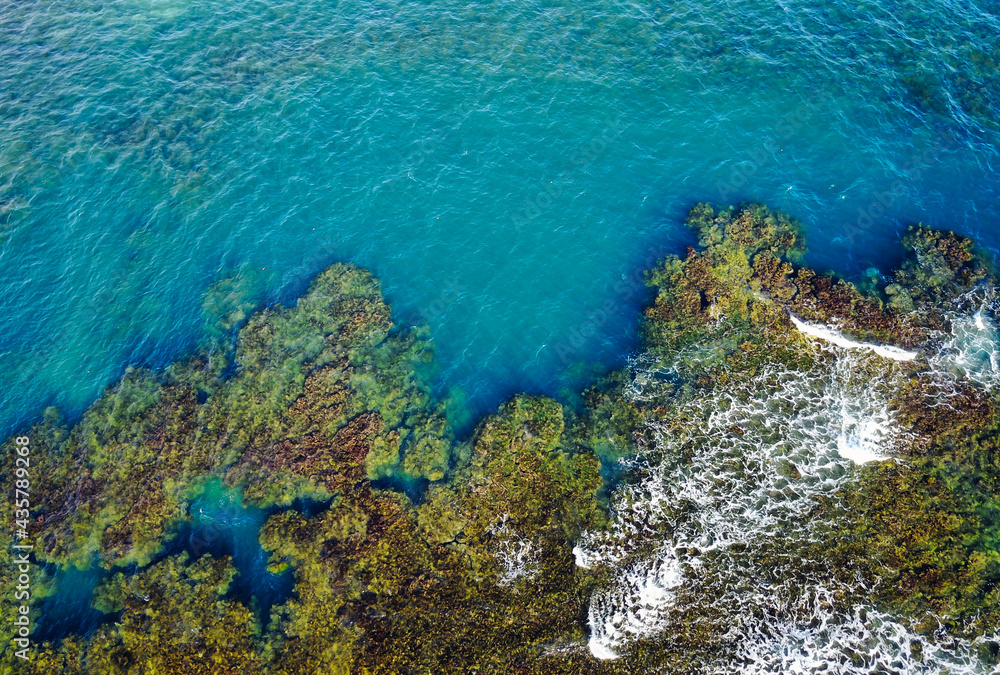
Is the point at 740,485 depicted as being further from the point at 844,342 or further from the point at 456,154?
the point at 456,154

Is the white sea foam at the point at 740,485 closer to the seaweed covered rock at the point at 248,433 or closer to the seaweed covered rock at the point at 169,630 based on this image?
the seaweed covered rock at the point at 248,433

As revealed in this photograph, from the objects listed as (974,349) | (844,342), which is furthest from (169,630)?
(974,349)

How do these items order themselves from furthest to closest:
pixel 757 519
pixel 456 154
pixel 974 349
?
pixel 456 154 → pixel 974 349 → pixel 757 519

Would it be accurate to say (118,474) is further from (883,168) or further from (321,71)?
(883,168)

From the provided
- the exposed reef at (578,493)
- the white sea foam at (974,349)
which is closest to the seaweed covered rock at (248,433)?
the exposed reef at (578,493)

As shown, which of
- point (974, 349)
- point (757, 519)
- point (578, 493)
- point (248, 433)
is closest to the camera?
point (757, 519)

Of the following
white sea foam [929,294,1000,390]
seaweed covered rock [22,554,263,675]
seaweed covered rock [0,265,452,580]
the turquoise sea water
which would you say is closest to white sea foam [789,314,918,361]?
white sea foam [929,294,1000,390]
